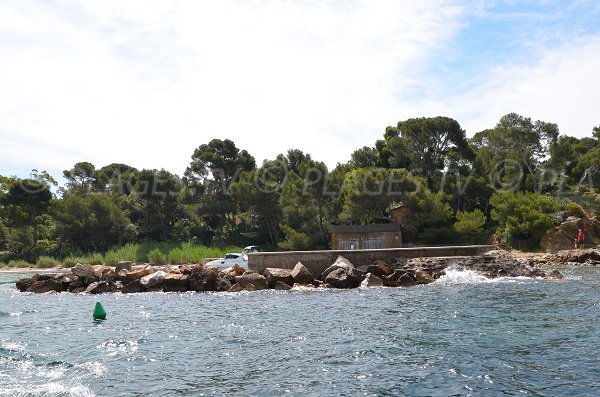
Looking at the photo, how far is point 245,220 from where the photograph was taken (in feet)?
222

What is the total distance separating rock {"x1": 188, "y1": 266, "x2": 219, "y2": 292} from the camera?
29.0 m

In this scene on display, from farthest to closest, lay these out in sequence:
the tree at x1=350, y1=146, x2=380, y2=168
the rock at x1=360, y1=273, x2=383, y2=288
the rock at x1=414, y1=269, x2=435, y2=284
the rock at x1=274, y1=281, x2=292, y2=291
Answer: the tree at x1=350, y1=146, x2=380, y2=168
the rock at x1=274, y1=281, x2=292, y2=291
the rock at x1=414, y1=269, x2=435, y2=284
the rock at x1=360, y1=273, x2=383, y2=288

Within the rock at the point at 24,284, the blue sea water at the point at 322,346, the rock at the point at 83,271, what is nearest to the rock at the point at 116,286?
the rock at the point at 83,271

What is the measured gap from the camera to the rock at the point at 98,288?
30.4 metres

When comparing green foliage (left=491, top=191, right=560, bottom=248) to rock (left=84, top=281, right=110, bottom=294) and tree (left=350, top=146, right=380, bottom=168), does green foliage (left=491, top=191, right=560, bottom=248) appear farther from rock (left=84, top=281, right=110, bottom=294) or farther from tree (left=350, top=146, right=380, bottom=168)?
rock (left=84, top=281, right=110, bottom=294)

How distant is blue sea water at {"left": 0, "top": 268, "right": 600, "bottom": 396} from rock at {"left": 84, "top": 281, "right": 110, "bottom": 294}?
6.54 metres

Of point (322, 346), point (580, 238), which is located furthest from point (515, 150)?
point (322, 346)

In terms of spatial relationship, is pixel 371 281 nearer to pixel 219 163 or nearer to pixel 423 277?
pixel 423 277

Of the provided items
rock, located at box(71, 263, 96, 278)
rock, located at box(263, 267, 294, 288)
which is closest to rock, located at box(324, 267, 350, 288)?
rock, located at box(263, 267, 294, 288)

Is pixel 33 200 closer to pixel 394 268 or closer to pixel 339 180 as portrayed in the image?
pixel 339 180

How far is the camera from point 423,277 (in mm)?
27297

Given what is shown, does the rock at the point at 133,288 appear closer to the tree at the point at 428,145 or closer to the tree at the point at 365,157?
the tree at the point at 428,145

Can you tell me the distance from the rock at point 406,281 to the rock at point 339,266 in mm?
2600

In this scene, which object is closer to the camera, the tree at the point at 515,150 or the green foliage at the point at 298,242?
the green foliage at the point at 298,242
